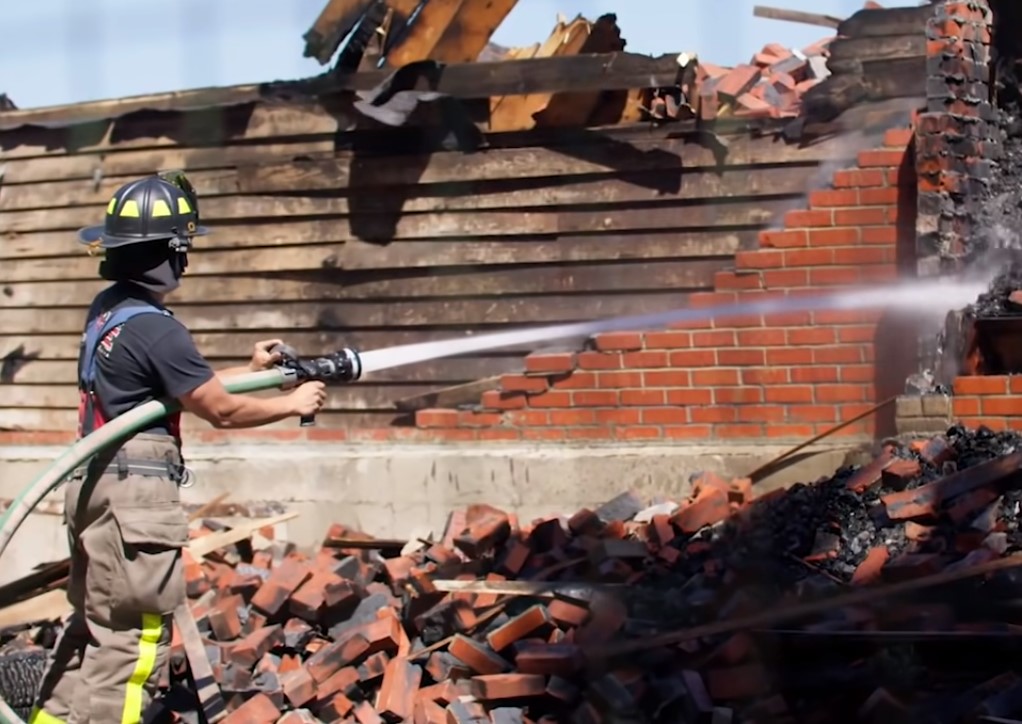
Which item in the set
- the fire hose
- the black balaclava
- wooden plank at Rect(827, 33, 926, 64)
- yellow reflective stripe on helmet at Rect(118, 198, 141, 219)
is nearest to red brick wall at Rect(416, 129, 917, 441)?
wooden plank at Rect(827, 33, 926, 64)

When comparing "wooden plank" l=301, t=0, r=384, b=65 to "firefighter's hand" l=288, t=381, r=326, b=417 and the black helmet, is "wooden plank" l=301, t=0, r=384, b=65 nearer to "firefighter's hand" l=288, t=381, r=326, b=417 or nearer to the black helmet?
the black helmet

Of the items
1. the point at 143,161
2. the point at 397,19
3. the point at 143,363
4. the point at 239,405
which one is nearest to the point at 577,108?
the point at 397,19

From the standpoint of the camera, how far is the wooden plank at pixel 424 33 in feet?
25.9

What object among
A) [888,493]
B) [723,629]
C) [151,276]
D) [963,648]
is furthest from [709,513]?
[151,276]

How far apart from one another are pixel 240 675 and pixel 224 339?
316cm

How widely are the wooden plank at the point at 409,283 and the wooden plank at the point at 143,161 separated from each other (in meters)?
0.61

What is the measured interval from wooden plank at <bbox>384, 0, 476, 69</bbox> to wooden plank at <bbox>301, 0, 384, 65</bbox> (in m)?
0.27

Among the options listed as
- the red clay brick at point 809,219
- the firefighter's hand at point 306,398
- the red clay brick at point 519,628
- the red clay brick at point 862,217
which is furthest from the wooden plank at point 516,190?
the firefighter's hand at point 306,398

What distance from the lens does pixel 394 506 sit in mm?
7891

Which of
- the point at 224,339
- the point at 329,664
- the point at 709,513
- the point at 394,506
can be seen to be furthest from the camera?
the point at 224,339

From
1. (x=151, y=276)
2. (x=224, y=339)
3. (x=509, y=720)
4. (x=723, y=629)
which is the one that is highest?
(x=151, y=276)

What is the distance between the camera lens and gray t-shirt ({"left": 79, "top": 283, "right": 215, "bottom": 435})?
15.5 ft

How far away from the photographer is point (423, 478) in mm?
7824

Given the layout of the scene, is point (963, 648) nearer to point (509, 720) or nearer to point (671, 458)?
point (509, 720)
